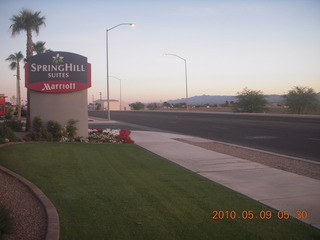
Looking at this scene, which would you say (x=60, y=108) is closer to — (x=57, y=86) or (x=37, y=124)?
(x=57, y=86)

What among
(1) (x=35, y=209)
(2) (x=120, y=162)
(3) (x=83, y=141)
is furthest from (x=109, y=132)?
(1) (x=35, y=209)

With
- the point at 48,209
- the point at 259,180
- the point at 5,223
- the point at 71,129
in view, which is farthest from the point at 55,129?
the point at 5,223

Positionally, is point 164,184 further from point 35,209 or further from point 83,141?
point 83,141

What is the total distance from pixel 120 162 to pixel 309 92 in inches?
2149

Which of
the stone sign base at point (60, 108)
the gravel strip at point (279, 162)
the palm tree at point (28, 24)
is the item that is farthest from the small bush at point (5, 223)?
the palm tree at point (28, 24)

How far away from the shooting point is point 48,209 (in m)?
5.50

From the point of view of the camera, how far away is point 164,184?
759 centimetres

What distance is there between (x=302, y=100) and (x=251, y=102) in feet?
29.4

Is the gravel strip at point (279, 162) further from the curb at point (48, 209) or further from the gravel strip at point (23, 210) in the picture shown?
the gravel strip at point (23, 210)

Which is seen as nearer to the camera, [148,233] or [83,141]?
[148,233]

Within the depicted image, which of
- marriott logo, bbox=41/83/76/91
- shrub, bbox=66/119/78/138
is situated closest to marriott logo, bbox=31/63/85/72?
marriott logo, bbox=41/83/76/91

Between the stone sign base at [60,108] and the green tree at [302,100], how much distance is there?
4954cm

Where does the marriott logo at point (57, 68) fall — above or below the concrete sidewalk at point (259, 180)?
above

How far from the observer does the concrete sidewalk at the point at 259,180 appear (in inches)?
253
